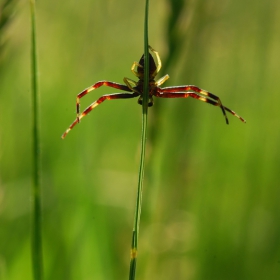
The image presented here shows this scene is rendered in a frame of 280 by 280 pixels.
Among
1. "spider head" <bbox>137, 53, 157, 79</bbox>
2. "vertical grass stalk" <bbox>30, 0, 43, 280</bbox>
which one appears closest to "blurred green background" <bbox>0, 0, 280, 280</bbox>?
"spider head" <bbox>137, 53, 157, 79</bbox>

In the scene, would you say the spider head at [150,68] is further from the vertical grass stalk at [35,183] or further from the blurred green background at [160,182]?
the vertical grass stalk at [35,183]

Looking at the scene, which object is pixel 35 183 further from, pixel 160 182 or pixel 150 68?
pixel 160 182

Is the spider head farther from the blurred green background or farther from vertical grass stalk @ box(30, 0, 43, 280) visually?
vertical grass stalk @ box(30, 0, 43, 280)

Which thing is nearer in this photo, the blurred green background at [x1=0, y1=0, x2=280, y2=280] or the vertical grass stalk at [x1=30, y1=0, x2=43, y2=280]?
the vertical grass stalk at [x1=30, y1=0, x2=43, y2=280]

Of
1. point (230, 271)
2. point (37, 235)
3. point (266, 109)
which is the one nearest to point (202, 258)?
point (230, 271)

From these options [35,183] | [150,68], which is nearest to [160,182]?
[150,68]

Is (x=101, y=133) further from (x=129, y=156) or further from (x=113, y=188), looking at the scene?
(x=113, y=188)

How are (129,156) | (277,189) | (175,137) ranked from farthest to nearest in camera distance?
(129,156) < (277,189) < (175,137)

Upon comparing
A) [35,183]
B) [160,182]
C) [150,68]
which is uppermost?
[150,68]

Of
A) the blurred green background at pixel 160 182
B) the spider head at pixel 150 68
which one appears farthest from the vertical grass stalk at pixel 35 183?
the spider head at pixel 150 68

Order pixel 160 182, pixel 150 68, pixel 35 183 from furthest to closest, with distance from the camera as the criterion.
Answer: pixel 160 182 → pixel 150 68 → pixel 35 183

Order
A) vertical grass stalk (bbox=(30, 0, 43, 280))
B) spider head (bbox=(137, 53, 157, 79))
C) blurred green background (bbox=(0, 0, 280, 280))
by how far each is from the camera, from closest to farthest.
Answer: vertical grass stalk (bbox=(30, 0, 43, 280))
spider head (bbox=(137, 53, 157, 79))
blurred green background (bbox=(0, 0, 280, 280))
